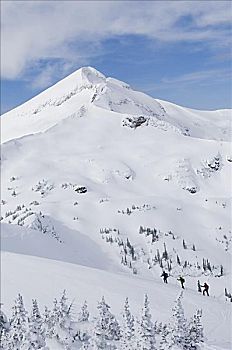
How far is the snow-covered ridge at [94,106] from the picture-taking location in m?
132

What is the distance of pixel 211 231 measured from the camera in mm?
56594

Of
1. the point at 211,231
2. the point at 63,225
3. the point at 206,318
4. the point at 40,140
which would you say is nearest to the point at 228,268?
the point at 211,231

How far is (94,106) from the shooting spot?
12788 centimetres

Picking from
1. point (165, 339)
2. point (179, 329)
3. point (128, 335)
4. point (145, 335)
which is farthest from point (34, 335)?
point (179, 329)

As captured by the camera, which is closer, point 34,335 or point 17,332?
point 34,335

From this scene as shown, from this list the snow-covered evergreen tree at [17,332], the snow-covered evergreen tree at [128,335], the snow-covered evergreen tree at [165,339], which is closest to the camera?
the snow-covered evergreen tree at [165,339]

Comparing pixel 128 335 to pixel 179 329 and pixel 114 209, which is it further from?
pixel 114 209

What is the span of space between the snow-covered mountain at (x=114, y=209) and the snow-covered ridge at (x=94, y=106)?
2.36 feet

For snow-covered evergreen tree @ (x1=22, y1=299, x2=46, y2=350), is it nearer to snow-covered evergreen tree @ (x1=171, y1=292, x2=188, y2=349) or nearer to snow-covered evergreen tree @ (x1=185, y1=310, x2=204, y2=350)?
snow-covered evergreen tree @ (x1=171, y1=292, x2=188, y2=349)

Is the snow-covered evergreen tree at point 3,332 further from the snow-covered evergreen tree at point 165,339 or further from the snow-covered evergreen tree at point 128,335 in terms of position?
the snow-covered evergreen tree at point 165,339

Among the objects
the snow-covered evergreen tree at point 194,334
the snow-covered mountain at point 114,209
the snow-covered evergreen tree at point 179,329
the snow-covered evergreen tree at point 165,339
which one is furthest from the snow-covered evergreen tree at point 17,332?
the snow-covered mountain at point 114,209

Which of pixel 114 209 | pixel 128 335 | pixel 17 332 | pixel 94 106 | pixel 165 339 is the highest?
pixel 94 106

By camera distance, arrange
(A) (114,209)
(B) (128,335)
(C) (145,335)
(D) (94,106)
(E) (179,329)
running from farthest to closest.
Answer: (D) (94,106), (A) (114,209), (B) (128,335), (E) (179,329), (C) (145,335)

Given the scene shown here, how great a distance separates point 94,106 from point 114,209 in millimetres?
68149
